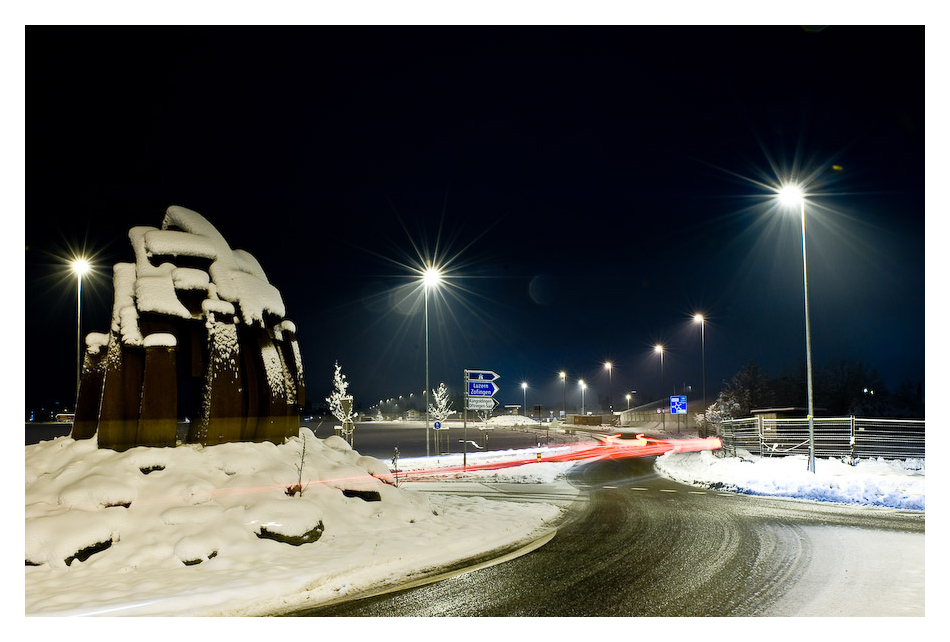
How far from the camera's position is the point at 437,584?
744cm

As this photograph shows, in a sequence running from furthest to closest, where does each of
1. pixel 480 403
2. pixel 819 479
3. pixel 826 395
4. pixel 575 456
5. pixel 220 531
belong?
pixel 826 395 → pixel 575 456 → pixel 480 403 → pixel 819 479 → pixel 220 531

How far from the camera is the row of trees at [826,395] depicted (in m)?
70.4

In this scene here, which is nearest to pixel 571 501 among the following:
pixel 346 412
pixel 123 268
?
pixel 123 268

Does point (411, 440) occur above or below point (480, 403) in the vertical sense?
below

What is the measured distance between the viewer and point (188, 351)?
11.6 meters

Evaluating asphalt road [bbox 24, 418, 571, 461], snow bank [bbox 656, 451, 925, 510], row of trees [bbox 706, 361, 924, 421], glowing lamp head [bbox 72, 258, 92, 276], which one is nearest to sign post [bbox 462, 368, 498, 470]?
asphalt road [bbox 24, 418, 571, 461]

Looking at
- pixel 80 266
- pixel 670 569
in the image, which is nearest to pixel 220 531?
pixel 670 569

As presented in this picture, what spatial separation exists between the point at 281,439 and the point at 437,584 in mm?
5752

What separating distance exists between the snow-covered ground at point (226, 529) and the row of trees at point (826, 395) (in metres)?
64.7

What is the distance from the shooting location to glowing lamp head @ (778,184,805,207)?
18.5m

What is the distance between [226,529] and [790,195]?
699 inches

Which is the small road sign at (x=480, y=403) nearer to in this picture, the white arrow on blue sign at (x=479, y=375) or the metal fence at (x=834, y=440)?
the white arrow on blue sign at (x=479, y=375)

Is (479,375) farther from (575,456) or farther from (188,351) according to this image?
(575,456)
